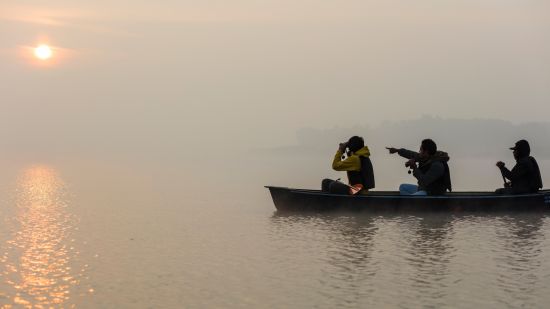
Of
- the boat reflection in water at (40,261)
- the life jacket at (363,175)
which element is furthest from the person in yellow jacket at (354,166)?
the boat reflection in water at (40,261)

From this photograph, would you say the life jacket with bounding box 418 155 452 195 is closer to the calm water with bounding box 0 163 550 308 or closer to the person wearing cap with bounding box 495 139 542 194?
the calm water with bounding box 0 163 550 308

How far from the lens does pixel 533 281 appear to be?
38.9 ft

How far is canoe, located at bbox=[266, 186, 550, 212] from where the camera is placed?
20656 millimetres

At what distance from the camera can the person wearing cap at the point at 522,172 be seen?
2088 cm

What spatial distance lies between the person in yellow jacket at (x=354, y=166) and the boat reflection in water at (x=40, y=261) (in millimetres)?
6895

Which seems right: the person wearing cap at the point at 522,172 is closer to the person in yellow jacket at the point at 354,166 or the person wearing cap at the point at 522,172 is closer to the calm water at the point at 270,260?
the calm water at the point at 270,260

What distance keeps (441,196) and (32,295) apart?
12582mm

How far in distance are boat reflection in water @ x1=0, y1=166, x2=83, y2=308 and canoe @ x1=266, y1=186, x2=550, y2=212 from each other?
231 inches

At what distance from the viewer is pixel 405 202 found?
68.0 ft

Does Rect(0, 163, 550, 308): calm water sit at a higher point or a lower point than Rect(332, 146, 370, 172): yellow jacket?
lower

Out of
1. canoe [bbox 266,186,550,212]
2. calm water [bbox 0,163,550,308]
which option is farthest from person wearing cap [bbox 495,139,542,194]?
calm water [bbox 0,163,550,308]

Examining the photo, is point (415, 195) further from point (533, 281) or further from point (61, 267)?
point (61, 267)

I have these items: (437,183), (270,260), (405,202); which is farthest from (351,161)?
(270,260)

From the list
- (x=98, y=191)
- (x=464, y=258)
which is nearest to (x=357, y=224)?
(x=464, y=258)
